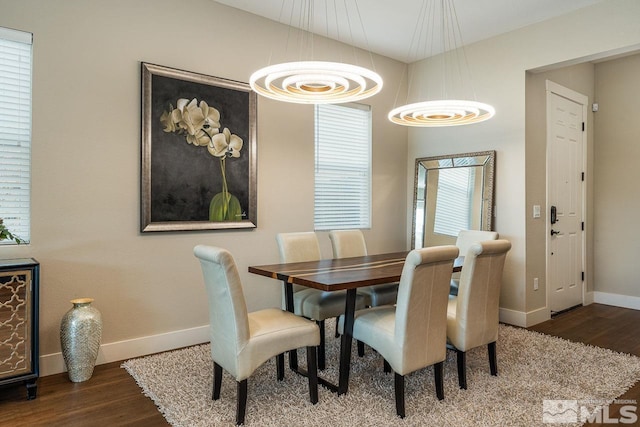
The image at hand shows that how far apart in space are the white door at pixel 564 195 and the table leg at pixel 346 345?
113 inches

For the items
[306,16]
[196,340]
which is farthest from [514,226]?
[196,340]

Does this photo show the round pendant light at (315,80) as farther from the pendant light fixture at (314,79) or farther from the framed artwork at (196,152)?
the framed artwork at (196,152)

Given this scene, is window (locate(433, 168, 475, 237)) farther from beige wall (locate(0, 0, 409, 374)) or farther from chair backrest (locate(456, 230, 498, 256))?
beige wall (locate(0, 0, 409, 374))

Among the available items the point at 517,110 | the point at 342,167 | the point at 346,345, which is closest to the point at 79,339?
the point at 346,345

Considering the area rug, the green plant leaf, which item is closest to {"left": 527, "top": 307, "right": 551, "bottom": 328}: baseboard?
the area rug

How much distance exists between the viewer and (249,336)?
2303 millimetres

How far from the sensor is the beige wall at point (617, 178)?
4996mm

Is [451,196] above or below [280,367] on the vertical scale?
Result: above

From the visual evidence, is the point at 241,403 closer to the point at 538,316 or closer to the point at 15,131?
the point at 15,131

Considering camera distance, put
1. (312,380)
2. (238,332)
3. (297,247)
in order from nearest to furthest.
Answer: (238,332) → (312,380) → (297,247)

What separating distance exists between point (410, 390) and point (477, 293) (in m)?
0.77

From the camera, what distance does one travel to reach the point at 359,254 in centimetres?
396

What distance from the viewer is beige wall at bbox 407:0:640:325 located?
386 cm

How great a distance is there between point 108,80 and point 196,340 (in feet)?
7.46
